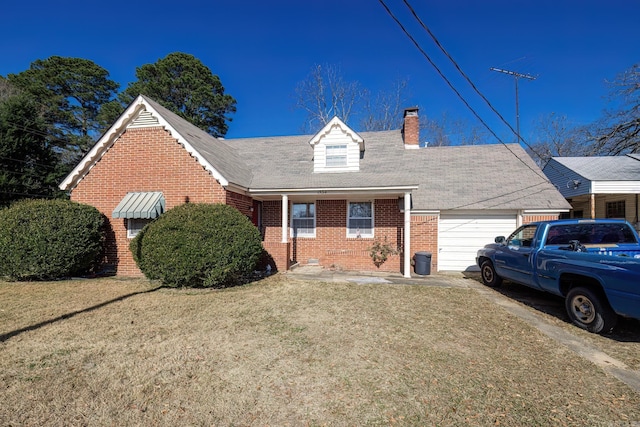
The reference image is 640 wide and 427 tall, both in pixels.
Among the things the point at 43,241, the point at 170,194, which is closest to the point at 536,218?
the point at 170,194

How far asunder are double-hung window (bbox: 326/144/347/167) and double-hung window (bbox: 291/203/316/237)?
209 centimetres

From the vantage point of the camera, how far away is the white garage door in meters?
11.8

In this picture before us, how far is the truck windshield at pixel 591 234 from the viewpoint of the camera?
21.7 ft

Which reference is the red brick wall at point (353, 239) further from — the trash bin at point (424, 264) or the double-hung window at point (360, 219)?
the trash bin at point (424, 264)

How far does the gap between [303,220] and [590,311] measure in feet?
31.7

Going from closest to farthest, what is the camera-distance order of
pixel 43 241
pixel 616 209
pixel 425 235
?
1. pixel 43 241
2. pixel 425 235
3. pixel 616 209

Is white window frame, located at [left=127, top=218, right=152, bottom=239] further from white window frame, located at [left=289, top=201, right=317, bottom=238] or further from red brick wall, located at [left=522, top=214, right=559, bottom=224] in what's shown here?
red brick wall, located at [left=522, top=214, right=559, bottom=224]

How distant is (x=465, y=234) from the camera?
472 inches

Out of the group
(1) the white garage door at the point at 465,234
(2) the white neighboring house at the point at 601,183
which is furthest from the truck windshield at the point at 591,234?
(2) the white neighboring house at the point at 601,183

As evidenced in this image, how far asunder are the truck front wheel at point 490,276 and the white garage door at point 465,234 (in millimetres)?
2391

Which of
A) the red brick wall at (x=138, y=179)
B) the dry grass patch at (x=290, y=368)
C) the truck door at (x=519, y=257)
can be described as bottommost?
the dry grass patch at (x=290, y=368)

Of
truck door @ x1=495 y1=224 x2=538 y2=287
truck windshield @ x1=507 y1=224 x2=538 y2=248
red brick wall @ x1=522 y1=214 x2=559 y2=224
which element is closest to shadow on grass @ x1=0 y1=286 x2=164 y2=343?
truck door @ x1=495 y1=224 x2=538 y2=287

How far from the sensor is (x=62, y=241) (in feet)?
30.7

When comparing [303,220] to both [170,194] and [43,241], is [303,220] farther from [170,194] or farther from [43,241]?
[43,241]
